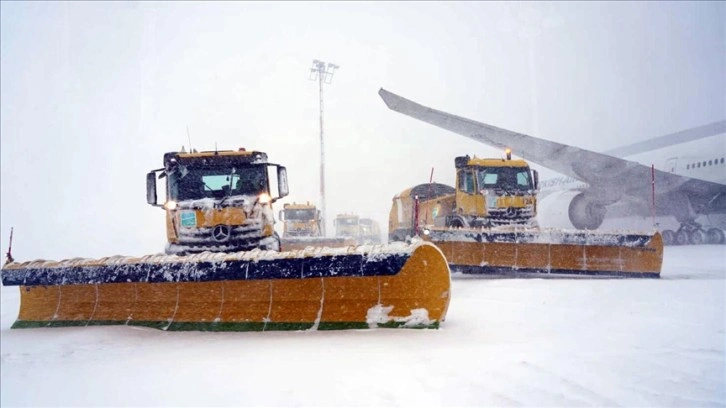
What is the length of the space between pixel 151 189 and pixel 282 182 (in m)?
2.13

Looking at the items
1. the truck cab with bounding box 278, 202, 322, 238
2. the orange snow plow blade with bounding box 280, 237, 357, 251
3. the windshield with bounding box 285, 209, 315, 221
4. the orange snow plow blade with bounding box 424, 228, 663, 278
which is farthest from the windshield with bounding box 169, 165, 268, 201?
the windshield with bounding box 285, 209, 315, 221

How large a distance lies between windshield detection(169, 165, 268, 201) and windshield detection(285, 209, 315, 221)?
12.2 metres

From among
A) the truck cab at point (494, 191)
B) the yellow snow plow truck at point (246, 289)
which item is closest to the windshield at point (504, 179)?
the truck cab at point (494, 191)

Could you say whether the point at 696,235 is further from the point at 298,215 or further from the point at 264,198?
the point at 264,198

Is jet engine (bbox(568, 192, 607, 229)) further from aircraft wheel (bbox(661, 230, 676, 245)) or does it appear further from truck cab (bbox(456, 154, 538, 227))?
truck cab (bbox(456, 154, 538, 227))

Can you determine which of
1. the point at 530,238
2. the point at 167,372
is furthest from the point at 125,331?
the point at 530,238

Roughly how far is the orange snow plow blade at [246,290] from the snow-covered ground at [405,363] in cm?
19

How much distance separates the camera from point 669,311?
205 inches

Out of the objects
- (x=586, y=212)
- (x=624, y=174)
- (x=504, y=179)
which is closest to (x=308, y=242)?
(x=504, y=179)

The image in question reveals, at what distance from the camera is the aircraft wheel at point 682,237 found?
15438 millimetres

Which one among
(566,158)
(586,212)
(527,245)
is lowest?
(527,245)

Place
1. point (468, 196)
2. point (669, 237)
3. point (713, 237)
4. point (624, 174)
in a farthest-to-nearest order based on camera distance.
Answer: point (669, 237), point (624, 174), point (713, 237), point (468, 196)

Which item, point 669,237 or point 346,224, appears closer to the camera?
point 669,237

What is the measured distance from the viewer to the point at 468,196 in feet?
37.7
